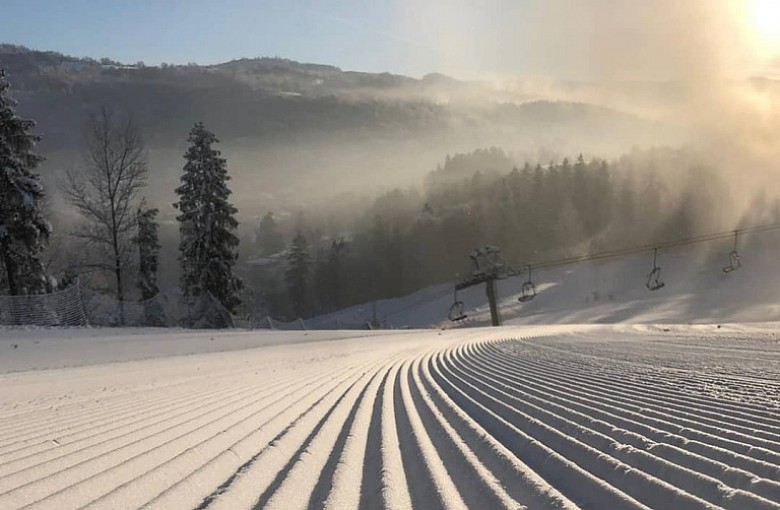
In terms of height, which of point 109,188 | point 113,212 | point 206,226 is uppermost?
point 109,188

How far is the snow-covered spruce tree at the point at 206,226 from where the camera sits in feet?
121

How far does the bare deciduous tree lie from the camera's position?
102 feet

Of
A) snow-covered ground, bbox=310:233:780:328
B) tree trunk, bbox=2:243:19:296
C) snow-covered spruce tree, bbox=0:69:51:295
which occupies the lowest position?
snow-covered ground, bbox=310:233:780:328

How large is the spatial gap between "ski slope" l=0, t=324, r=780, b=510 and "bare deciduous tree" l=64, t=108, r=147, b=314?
21.8m

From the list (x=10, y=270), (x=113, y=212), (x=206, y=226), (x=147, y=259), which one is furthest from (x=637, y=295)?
(x=10, y=270)

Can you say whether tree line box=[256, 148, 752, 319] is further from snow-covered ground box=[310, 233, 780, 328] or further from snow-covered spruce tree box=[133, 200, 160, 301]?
snow-covered spruce tree box=[133, 200, 160, 301]

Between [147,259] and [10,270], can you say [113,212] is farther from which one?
[147,259]

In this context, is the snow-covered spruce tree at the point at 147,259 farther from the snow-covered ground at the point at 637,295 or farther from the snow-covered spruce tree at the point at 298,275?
the snow-covered spruce tree at the point at 298,275

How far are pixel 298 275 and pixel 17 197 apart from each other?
Result: 285ft

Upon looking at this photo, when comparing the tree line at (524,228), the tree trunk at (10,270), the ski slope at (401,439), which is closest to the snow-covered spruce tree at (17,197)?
the tree trunk at (10,270)

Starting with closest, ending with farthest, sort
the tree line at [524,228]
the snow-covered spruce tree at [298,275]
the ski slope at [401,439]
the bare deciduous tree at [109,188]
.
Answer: the ski slope at [401,439], the bare deciduous tree at [109,188], the tree line at [524,228], the snow-covered spruce tree at [298,275]

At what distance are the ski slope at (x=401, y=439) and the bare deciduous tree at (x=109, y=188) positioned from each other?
21761 mm

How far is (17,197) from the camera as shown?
2777 centimetres

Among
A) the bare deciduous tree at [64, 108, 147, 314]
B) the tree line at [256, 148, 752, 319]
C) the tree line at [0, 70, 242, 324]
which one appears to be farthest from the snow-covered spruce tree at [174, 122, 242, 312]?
the tree line at [256, 148, 752, 319]
